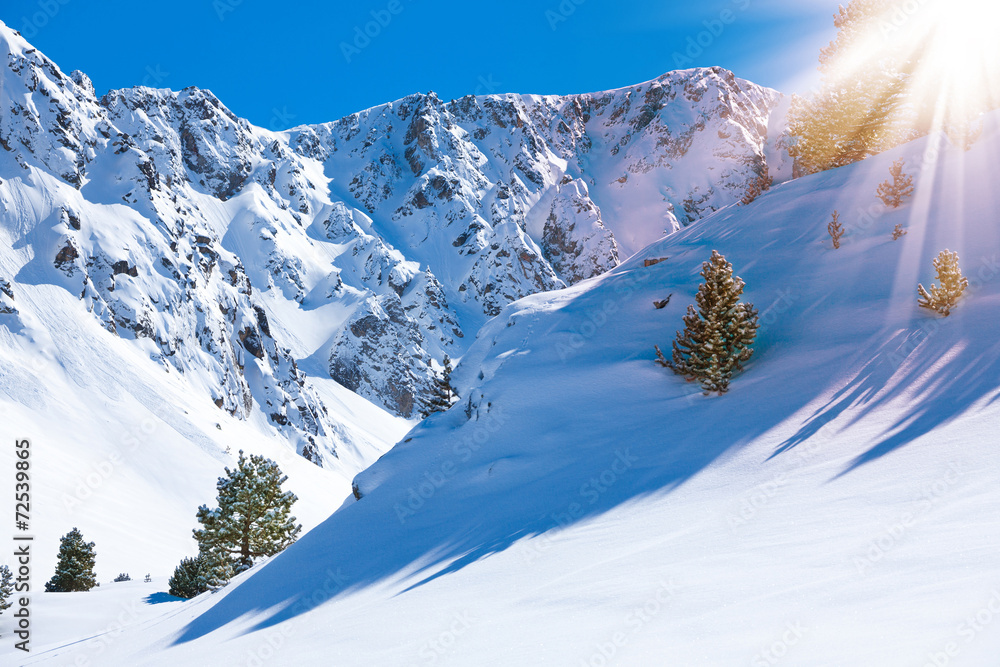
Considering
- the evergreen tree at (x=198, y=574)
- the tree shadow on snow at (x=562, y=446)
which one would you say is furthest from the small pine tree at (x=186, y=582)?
the tree shadow on snow at (x=562, y=446)

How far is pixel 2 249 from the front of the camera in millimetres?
59094

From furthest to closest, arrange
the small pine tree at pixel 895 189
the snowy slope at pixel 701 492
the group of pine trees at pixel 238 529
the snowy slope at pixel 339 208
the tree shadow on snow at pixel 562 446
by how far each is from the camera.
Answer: the snowy slope at pixel 339 208, the group of pine trees at pixel 238 529, the small pine tree at pixel 895 189, the tree shadow on snow at pixel 562 446, the snowy slope at pixel 701 492

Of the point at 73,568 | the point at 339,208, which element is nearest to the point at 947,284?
the point at 73,568

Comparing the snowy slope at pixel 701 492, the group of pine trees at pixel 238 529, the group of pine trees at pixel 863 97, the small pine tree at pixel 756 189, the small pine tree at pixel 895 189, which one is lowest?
the snowy slope at pixel 701 492

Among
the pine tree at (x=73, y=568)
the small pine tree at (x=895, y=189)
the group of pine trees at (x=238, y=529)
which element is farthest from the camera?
the pine tree at (x=73, y=568)

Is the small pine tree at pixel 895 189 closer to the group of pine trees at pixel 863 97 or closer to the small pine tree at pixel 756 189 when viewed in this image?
the small pine tree at pixel 756 189

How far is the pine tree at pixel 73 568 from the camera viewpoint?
75.9ft

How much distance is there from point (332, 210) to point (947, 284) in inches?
4974

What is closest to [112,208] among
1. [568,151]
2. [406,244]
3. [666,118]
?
[406,244]

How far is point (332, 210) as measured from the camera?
125500 mm

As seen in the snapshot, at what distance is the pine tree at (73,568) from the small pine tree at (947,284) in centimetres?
2963

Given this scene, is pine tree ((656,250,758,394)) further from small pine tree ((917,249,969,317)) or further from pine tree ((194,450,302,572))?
pine tree ((194,450,302,572))

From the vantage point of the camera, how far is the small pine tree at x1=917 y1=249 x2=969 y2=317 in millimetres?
9914

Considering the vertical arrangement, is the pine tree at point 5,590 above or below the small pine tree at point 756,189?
below
